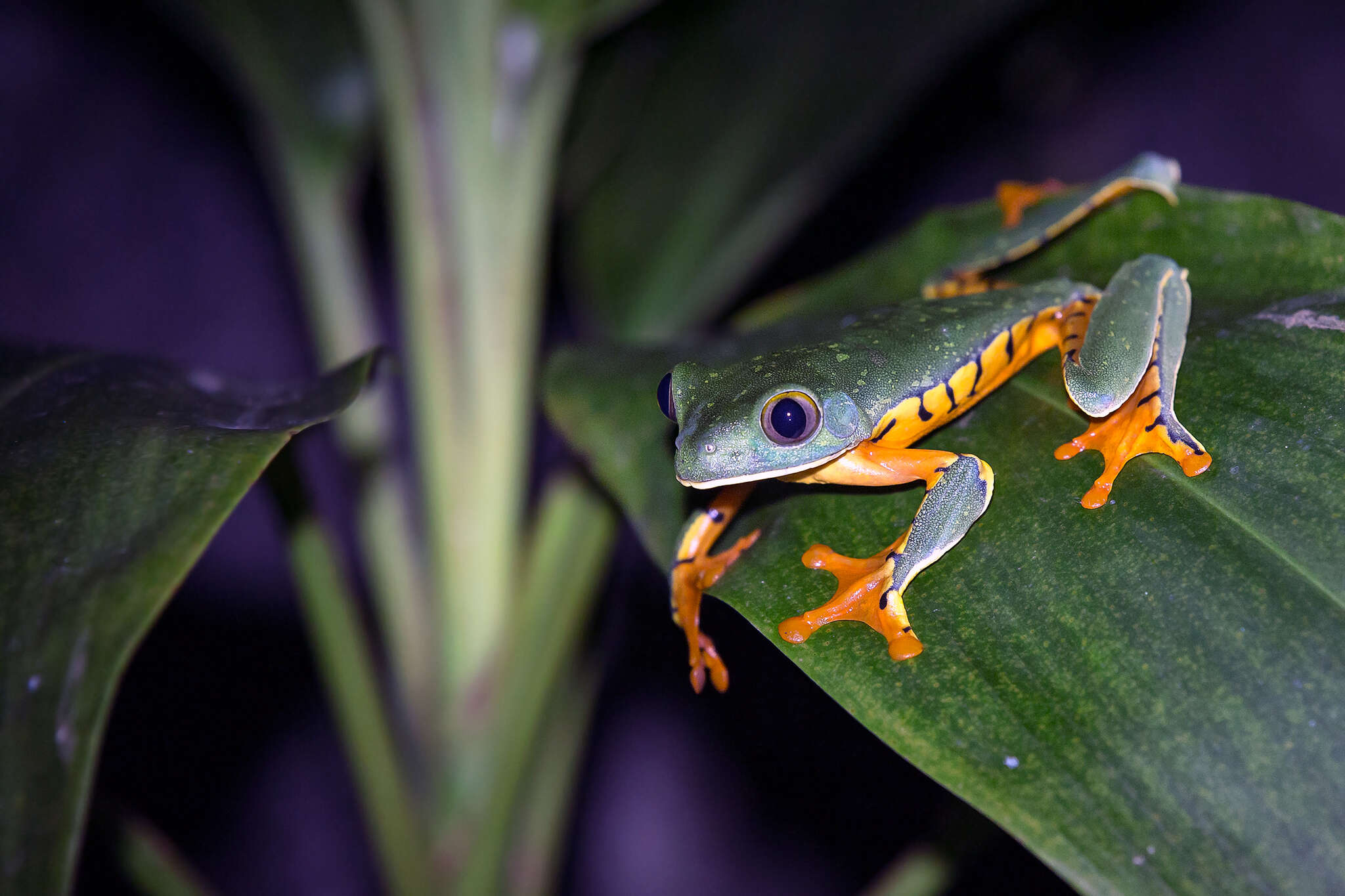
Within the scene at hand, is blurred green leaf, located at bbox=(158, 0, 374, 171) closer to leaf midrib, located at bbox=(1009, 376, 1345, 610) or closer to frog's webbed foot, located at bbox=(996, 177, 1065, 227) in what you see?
frog's webbed foot, located at bbox=(996, 177, 1065, 227)

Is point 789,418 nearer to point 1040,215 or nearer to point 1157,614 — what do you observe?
point 1157,614

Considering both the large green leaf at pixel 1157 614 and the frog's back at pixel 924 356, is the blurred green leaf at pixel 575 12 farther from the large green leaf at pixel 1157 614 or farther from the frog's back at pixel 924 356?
the large green leaf at pixel 1157 614

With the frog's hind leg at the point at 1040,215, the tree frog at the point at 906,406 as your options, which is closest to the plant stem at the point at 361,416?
the tree frog at the point at 906,406

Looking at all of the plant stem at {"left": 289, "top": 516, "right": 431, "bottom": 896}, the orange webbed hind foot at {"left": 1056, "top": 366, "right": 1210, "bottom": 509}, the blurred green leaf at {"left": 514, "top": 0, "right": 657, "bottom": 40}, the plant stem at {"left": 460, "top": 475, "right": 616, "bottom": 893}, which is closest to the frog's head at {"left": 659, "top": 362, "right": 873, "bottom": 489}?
the orange webbed hind foot at {"left": 1056, "top": 366, "right": 1210, "bottom": 509}

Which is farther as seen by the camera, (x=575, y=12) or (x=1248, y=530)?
(x=575, y=12)

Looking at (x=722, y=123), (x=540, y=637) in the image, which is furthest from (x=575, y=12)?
(x=540, y=637)

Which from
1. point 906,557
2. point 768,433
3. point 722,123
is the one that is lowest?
point 906,557

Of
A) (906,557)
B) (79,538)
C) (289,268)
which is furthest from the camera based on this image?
(289,268)
